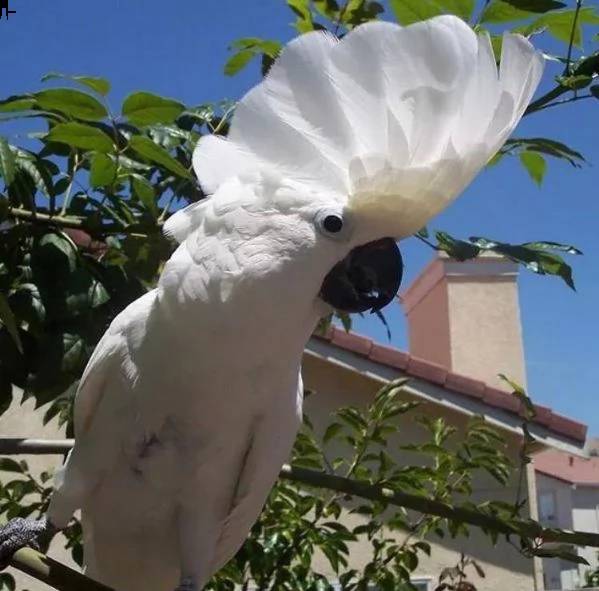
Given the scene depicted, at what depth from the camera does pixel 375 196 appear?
1144 mm

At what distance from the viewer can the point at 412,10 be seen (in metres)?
1.31

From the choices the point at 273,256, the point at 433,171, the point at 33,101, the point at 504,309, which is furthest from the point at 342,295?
the point at 504,309

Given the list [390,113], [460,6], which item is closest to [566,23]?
[460,6]

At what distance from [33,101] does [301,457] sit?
1.08m

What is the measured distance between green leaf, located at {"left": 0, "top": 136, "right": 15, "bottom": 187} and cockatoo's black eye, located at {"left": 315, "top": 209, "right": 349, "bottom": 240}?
46 centimetres

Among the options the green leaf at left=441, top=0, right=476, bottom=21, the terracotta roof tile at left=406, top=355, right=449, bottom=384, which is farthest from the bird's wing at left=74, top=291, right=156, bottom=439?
the terracotta roof tile at left=406, top=355, right=449, bottom=384

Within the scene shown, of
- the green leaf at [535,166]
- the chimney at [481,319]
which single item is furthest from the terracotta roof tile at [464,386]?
the green leaf at [535,166]

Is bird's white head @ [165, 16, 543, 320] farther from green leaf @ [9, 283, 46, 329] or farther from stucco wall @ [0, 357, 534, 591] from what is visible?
stucco wall @ [0, 357, 534, 591]

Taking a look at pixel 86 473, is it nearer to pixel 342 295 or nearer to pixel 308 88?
pixel 342 295

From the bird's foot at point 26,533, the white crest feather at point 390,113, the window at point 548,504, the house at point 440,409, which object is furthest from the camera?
the window at point 548,504

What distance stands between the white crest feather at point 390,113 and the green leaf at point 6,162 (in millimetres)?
333

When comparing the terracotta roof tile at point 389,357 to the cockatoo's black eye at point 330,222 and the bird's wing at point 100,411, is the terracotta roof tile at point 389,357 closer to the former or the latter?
the bird's wing at point 100,411

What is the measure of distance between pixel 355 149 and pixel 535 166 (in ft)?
1.99

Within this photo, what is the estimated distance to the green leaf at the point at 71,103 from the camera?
4.23 feet
